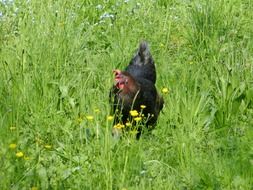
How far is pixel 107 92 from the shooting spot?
482 cm

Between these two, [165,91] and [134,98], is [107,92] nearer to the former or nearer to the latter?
Answer: [134,98]

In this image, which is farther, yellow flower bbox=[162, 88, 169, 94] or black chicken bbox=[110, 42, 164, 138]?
yellow flower bbox=[162, 88, 169, 94]

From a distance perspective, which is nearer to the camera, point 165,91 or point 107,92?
point 107,92

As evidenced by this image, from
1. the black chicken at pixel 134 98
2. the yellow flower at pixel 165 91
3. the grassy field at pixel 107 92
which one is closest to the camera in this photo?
the grassy field at pixel 107 92

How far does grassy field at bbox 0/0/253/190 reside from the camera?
379 centimetres

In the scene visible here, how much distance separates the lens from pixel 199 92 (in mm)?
5059

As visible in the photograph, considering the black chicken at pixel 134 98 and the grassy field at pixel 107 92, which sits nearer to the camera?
the grassy field at pixel 107 92

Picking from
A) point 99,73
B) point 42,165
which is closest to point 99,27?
point 99,73

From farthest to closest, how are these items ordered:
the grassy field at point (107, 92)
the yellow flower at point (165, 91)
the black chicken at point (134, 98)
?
the yellow flower at point (165, 91) < the black chicken at point (134, 98) < the grassy field at point (107, 92)

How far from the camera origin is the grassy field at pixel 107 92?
379 cm

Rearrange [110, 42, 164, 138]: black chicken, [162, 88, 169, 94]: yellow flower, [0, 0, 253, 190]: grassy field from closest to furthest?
1. [0, 0, 253, 190]: grassy field
2. [110, 42, 164, 138]: black chicken
3. [162, 88, 169, 94]: yellow flower

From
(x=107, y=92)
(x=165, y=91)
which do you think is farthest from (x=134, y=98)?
(x=165, y=91)

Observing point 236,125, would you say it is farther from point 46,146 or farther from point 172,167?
point 46,146

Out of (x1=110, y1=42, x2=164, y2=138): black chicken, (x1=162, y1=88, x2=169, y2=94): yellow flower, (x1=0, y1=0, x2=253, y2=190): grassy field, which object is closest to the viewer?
(x1=0, y1=0, x2=253, y2=190): grassy field
